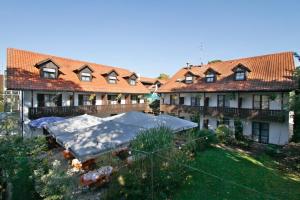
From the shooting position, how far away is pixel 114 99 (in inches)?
1059

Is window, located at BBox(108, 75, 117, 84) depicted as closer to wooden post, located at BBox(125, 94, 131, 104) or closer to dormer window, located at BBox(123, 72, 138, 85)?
wooden post, located at BBox(125, 94, 131, 104)

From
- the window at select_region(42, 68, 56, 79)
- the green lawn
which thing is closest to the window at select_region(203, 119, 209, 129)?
the green lawn

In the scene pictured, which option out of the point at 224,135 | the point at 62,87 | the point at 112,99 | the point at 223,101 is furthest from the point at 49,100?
the point at 223,101

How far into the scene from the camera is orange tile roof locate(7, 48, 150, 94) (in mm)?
18469

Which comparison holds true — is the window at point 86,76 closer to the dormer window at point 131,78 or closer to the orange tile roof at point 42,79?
the orange tile roof at point 42,79

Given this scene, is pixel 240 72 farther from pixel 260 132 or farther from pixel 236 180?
pixel 236 180

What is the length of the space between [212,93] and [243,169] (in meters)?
13.4

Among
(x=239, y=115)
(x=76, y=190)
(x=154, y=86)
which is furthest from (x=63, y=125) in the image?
(x=154, y=86)

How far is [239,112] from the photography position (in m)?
19.5

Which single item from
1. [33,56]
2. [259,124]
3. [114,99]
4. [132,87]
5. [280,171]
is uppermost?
[33,56]

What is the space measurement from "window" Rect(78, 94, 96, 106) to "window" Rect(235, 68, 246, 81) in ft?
54.4

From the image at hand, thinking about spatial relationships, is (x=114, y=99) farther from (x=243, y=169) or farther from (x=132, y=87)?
(x=243, y=169)

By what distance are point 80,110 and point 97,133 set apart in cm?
1262

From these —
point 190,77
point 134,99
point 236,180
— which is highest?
point 190,77
